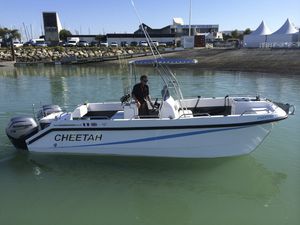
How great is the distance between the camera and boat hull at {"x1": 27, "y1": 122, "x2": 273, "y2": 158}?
297 inches

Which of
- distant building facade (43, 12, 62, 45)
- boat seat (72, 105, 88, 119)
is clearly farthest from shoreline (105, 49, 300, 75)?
distant building facade (43, 12, 62, 45)

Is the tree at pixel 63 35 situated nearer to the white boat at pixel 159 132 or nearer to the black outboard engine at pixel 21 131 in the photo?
the black outboard engine at pixel 21 131

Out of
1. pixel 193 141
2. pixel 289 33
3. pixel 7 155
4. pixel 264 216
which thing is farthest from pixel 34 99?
pixel 289 33

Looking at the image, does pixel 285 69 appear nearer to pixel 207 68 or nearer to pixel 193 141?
pixel 207 68

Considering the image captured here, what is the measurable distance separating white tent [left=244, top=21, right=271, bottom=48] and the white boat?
4117 cm

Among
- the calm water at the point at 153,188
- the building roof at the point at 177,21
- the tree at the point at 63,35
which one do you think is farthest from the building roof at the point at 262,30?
the tree at the point at 63,35

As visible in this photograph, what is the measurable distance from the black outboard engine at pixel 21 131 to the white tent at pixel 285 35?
41.4 metres

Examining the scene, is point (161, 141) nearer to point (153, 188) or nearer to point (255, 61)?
point (153, 188)

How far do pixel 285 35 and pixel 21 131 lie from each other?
43.1 meters

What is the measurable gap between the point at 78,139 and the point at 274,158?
15.6ft

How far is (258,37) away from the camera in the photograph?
47406 millimetres

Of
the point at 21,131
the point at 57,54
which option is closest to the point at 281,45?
the point at 57,54

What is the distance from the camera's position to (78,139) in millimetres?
8094

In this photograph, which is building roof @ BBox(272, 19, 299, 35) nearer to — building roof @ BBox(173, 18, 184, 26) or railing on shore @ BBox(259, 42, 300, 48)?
railing on shore @ BBox(259, 42, 300, 48)
